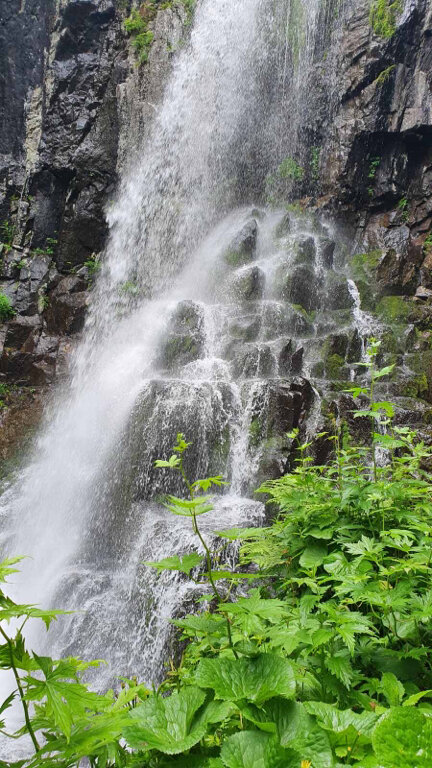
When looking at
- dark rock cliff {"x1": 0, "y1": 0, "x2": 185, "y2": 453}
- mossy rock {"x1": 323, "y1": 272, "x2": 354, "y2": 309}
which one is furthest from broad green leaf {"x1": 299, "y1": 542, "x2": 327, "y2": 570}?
dark rock cliff {"x1": 0, "y1": 0, "x2": 185, "y2": 453}

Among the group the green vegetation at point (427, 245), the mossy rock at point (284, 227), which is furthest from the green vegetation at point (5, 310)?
the green vegetation at point (427, 245)

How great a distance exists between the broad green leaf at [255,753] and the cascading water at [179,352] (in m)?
0.26

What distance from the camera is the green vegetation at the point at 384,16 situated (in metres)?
12.6

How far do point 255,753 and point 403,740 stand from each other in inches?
11.7

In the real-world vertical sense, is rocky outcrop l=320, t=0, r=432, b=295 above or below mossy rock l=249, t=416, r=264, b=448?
above

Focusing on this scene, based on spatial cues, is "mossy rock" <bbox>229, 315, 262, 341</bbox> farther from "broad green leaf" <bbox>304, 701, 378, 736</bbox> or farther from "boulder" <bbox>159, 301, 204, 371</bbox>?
"broad green leaf" <bbox>304, 701, 378, 736</bbox>

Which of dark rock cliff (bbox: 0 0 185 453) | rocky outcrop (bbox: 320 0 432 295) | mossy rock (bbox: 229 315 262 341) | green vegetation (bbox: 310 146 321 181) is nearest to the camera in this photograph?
mossy rock (bbox: 229 315 262 341)

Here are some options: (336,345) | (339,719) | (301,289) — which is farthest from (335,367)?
(339,719)

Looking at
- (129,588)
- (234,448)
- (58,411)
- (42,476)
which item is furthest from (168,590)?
(58,411)

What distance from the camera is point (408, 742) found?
58cm

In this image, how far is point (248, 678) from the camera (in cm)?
92

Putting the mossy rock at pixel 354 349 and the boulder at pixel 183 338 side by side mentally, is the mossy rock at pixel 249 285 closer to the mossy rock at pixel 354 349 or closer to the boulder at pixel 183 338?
the boulder at pixel 183 338

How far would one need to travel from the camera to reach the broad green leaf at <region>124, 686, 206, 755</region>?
81cm

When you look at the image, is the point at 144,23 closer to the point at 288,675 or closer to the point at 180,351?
the point at 180,351
